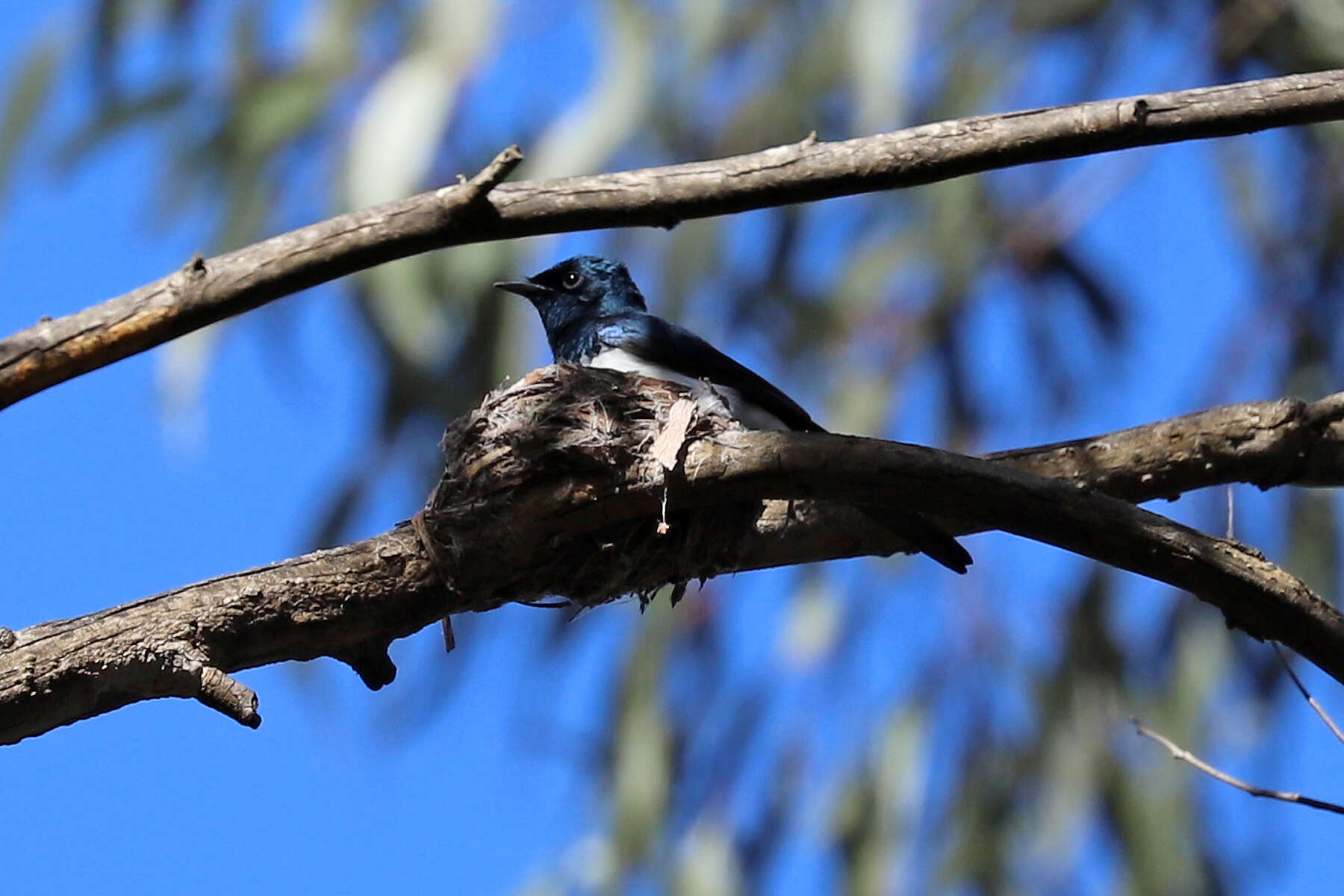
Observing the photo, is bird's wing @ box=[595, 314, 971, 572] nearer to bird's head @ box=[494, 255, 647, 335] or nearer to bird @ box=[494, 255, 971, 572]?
bird @ box=[494, 255, 971, 572]

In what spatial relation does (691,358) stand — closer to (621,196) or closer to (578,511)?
(578,511)

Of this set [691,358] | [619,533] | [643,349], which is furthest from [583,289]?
[619,533]

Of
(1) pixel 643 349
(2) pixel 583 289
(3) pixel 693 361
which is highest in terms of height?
(2) pixel 583 289

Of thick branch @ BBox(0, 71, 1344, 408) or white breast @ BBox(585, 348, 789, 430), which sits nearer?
thick branch @ BBox(0, 71, 1344, 408)

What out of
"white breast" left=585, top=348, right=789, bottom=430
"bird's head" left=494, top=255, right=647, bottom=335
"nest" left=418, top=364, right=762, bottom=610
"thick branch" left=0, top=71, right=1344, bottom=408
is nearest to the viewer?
"thick branch" left=0, top=71, right=1344, bottom=408

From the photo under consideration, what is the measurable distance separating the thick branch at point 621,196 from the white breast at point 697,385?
0.60 metres

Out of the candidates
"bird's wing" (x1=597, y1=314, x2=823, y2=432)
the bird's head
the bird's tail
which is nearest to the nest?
the bird's tail

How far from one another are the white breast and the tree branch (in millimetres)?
133

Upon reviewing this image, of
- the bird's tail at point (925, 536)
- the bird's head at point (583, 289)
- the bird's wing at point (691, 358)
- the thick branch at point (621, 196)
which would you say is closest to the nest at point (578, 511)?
the bird's tail at point (925, 536)

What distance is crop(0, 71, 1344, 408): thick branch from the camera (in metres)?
2.51

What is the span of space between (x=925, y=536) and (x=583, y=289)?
2.03 meters

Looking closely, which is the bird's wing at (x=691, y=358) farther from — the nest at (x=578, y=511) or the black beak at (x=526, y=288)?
the nest at (x=578, y=511)

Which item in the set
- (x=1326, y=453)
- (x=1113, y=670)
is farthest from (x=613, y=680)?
(x=1326, y=453)

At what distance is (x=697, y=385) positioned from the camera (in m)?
3.37
